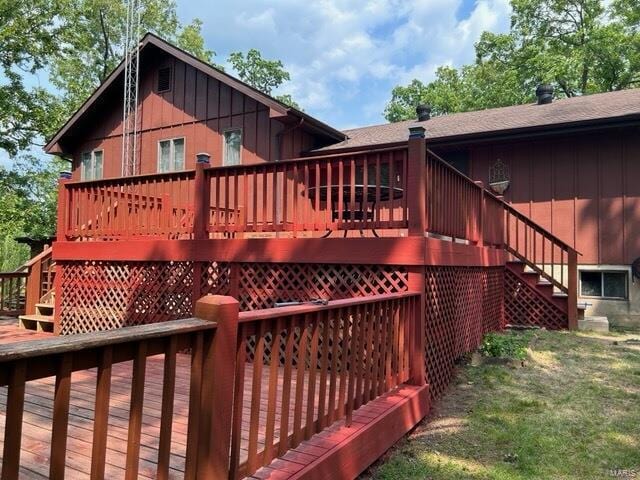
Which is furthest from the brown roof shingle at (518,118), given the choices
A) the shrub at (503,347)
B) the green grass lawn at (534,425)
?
the green grass lawn at (534,425)

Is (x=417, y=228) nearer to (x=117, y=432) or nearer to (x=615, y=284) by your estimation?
(x=117, y=432)

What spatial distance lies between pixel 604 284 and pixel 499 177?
2.90 metres

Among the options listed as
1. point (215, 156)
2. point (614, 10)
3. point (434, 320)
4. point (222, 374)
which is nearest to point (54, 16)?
point (215, 156)

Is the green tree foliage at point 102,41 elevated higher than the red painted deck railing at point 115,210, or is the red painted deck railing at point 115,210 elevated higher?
the green tree foliage at point 102,41

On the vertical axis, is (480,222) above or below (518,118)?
below

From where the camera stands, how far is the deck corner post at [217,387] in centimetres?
192

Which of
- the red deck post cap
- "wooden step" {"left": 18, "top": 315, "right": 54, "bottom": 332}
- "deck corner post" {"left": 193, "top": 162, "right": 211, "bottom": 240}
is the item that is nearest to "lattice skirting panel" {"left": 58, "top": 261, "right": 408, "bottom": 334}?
"deck corner post" {"left": 193, "top": 162, "right": 211, "bottom": 240}

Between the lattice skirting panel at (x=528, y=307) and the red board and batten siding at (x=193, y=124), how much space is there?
215 inches

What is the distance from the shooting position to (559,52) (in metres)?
23.2

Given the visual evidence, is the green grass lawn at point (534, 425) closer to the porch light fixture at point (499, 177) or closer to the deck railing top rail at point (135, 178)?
the deck railing top rail at point (135, 178)

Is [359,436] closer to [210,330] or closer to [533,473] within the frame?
[533,473]

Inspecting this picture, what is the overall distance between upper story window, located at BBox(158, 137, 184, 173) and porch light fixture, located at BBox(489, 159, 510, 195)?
24.5ft

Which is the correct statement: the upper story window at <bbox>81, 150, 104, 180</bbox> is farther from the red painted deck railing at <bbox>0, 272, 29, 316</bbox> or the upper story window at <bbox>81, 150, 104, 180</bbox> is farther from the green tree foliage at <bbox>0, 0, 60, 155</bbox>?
the green tree foliage at <bbox>0, 0, 60, 155</bbox>

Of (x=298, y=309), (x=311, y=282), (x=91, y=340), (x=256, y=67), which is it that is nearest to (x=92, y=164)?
(x=311, y=282)
